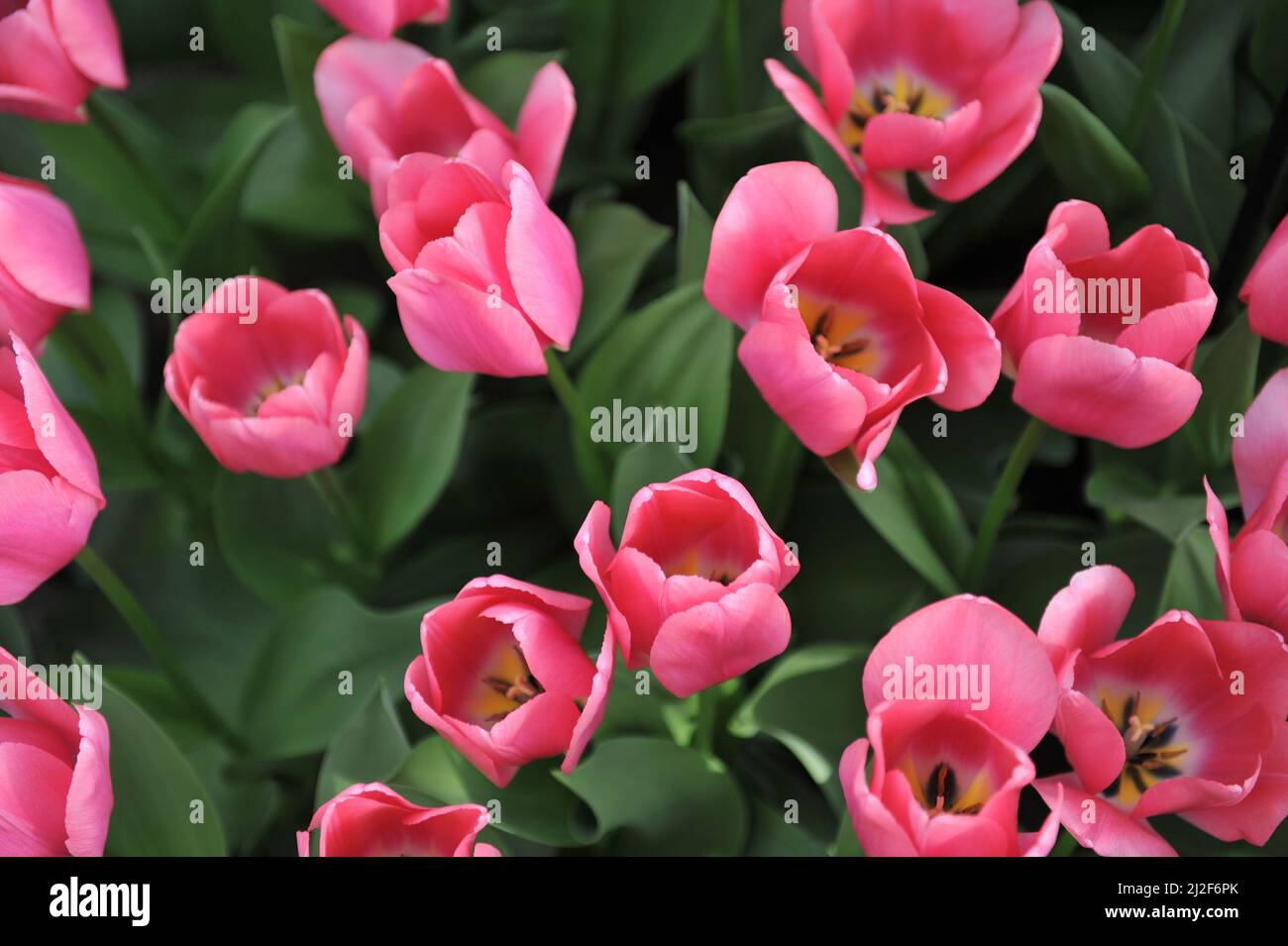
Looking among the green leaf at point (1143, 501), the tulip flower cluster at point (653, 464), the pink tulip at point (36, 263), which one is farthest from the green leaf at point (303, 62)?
the green leaf at point (1143, 501)

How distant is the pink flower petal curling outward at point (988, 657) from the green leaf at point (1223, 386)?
23cm

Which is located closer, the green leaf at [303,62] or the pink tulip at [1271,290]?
the pink tulip at [1271,290]

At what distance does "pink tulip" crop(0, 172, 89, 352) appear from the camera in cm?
54

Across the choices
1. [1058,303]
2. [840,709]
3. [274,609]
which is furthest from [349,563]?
[1058,303]

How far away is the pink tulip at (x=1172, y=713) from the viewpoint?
0.45 m

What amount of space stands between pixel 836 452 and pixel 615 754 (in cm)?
16

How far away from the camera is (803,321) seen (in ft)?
1.62

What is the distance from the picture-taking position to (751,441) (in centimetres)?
65

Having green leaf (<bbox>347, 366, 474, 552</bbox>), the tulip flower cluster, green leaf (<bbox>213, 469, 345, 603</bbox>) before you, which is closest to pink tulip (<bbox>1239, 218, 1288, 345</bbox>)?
the tulip flower cluster

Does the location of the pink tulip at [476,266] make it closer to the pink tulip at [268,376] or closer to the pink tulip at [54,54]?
the pink tulip at [268,376]

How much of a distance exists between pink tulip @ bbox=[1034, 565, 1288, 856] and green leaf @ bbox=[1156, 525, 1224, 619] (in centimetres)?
4

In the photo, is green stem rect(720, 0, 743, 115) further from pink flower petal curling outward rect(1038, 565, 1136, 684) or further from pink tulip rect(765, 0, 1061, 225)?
pink flower petal curling outward rect(1038, 565, 1136, 684)

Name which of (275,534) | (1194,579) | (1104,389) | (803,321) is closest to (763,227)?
(803,321)

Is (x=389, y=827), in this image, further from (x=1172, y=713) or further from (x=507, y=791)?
(x=1172, y=713)
